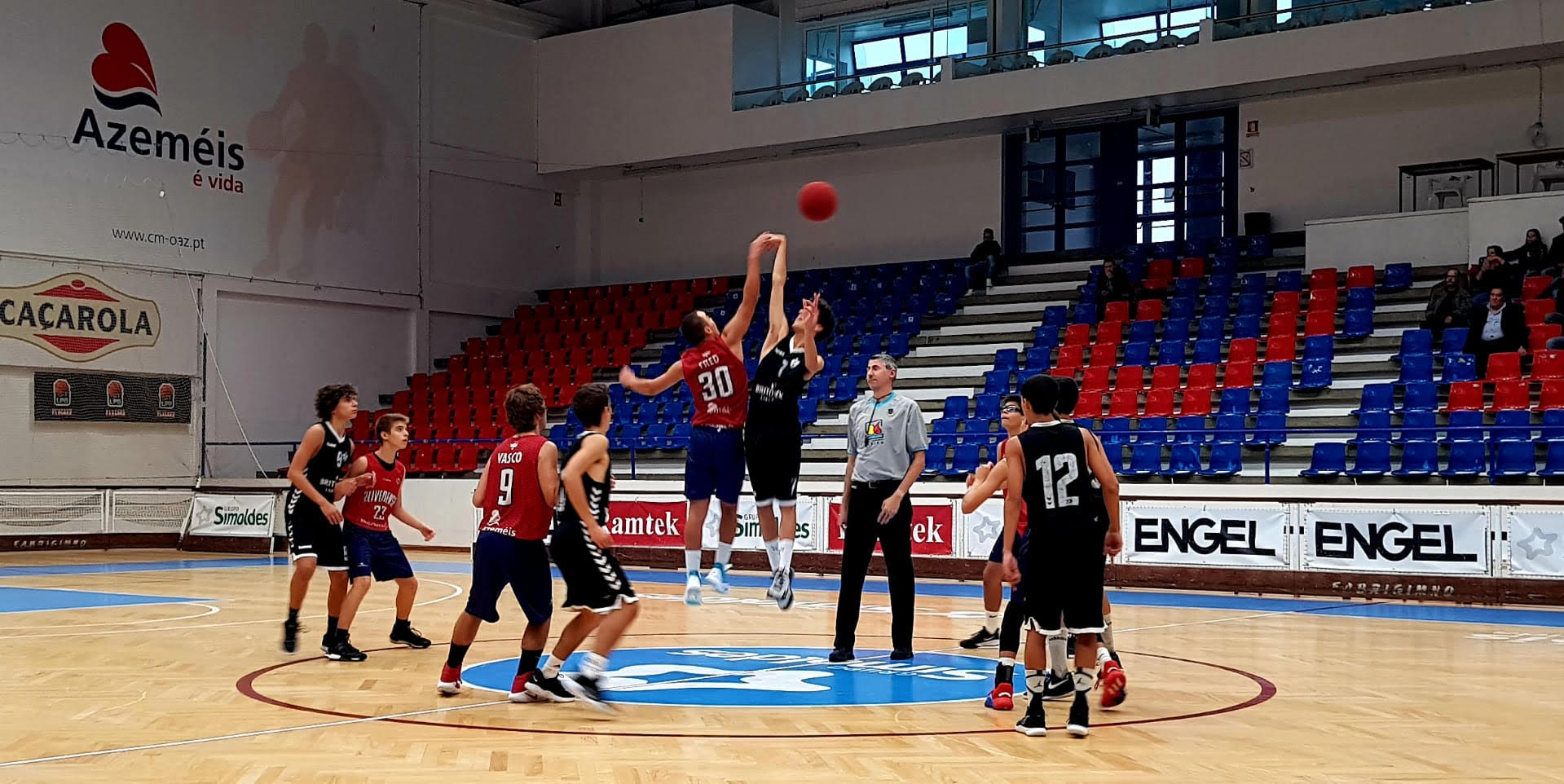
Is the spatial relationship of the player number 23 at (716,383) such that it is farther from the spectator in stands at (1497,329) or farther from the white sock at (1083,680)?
the spectator in stands at (1497,329)

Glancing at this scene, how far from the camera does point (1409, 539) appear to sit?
50.5 ft

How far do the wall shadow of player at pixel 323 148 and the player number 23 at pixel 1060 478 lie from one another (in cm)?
2340

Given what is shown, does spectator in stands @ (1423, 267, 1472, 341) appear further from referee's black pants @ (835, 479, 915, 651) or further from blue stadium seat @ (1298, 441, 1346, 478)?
referee's black pants @ (835, 479, 915, 651)

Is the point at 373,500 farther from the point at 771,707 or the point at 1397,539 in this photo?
the point at 1397,539

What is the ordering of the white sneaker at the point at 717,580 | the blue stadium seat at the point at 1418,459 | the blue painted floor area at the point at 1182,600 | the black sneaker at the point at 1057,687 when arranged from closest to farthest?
the black sneaker at the point at 1057,687 → the white sneaker at the point at 717,580 → the blue painted floor area at the point at 1182,600 → the blue stadium seat at the point at 1418,459

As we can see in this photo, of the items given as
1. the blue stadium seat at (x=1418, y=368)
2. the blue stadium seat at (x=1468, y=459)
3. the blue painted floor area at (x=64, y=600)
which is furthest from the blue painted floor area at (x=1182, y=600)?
the blue stadium seat at (x=1418, y=368)

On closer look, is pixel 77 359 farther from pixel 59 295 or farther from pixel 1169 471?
pixel 1169 471

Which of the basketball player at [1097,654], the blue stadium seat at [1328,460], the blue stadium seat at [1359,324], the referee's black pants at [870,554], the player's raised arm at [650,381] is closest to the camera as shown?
the basketball player at [1097,654]

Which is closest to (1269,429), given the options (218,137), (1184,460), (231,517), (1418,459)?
(1184,460)

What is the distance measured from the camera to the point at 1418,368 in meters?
18.8

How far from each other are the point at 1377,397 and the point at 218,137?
777 inches

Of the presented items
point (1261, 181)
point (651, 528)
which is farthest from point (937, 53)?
point (651, 528)

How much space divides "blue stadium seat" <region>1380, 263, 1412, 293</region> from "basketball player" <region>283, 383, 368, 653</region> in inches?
647

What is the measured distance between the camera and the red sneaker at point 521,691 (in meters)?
8.10
